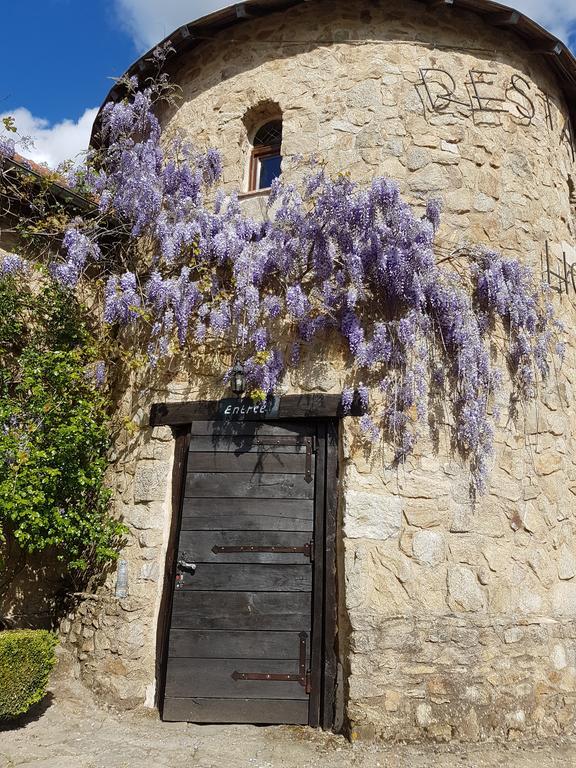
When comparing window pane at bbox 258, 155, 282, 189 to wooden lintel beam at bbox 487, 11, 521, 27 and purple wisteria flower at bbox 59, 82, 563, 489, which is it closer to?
purple wisteria flower at bbox 59, 82, 563, 489

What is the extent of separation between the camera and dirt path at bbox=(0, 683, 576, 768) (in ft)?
11.8

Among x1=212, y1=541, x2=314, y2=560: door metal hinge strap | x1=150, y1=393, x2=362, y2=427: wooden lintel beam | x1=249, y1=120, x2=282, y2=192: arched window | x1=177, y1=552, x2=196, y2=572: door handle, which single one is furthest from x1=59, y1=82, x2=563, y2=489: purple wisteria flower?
x1=177, y1=552, x2=196, y2=572: door handle

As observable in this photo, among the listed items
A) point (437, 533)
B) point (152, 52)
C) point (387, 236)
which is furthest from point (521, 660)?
point (152, 52)

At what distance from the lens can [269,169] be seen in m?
5.84

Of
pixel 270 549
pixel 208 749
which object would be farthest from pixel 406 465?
pixel 208 749

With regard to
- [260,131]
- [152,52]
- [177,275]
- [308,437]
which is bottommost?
[308,437]

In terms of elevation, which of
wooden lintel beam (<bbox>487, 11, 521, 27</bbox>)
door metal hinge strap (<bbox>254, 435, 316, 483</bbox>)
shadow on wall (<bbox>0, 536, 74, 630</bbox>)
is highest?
wooden lintel beam (<bbox>487, 11, 521, 27</bbox>)

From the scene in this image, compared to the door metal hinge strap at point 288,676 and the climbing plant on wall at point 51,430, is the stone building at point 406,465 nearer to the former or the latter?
the door metal hinge strap at point 288,676

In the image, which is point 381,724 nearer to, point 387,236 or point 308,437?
point 308,437

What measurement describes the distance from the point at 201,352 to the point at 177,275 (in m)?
0.78

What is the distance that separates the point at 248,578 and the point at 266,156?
13.0 feet

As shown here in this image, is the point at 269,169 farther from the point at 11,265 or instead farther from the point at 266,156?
the point at 11,265

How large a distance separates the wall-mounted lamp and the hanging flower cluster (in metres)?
0.06

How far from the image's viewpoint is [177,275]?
5.25 m
